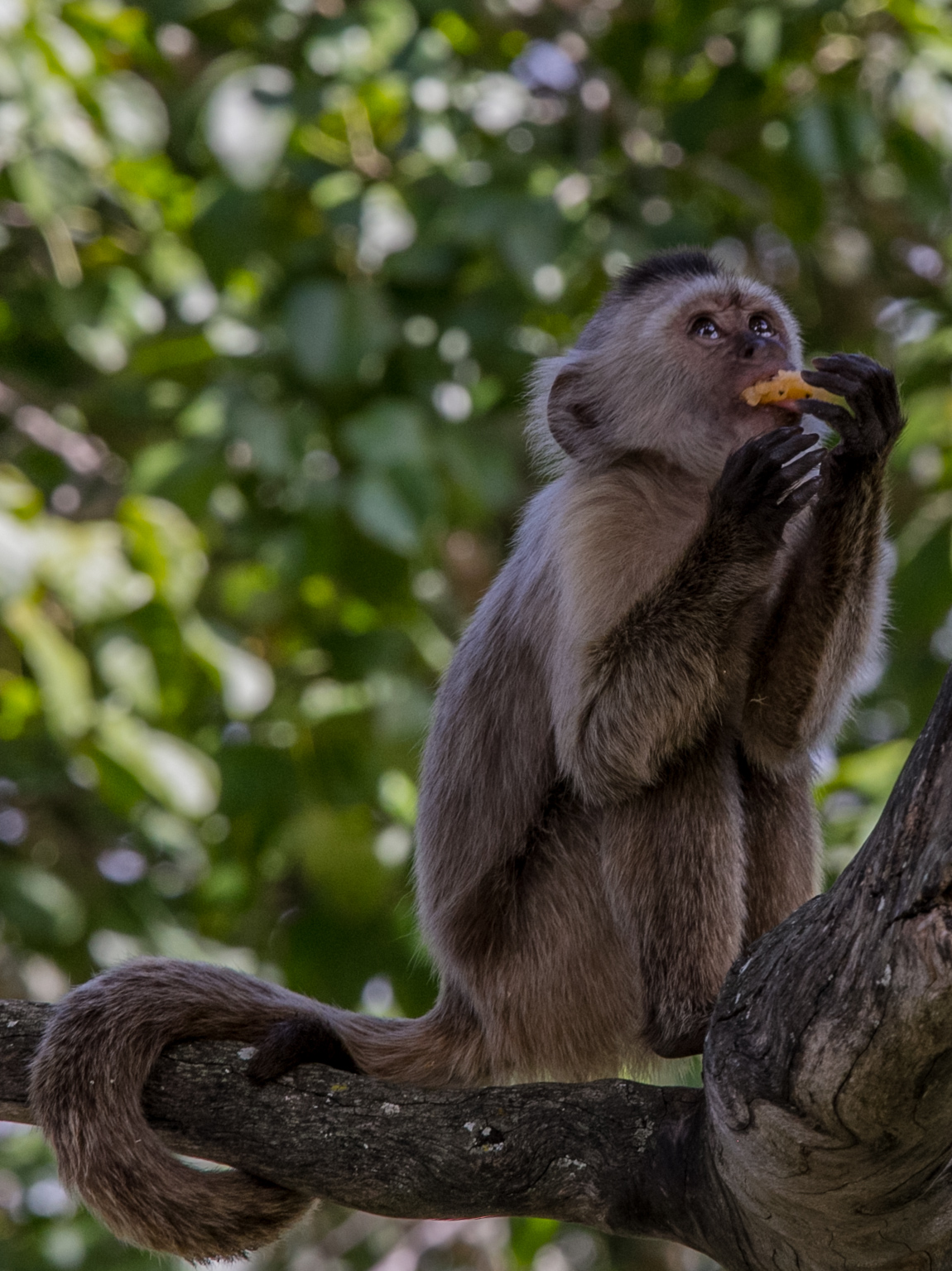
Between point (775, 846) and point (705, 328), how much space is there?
1814 millimetres

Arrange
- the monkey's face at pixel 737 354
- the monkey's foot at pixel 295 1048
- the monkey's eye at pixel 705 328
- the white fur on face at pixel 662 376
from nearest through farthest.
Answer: the monkey's foot at pixel 295 1048, the monkey's face at pixel 737 354, the white fur on face at pixel 662 376, the monkey's eye at pixel 705 328

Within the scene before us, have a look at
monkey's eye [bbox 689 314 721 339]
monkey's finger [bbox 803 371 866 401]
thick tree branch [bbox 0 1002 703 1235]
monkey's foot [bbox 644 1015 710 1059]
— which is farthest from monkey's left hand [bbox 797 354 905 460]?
thick tree branch [bbox 0 1002 703 1235]

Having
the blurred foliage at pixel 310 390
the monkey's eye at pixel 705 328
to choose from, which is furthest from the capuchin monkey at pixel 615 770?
the blurred foliage at pixel 310 390

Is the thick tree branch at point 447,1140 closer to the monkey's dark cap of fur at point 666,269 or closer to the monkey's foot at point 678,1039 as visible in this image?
Answer: the monkey's foot at point 678,1039

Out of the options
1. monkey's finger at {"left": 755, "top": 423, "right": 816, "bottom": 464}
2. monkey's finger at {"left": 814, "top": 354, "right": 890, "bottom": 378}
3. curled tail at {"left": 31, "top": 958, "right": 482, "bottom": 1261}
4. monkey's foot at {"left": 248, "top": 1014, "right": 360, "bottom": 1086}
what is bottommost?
curled tail at {"left": 31, "top": 958, "right": 482, "bottom": 1261}

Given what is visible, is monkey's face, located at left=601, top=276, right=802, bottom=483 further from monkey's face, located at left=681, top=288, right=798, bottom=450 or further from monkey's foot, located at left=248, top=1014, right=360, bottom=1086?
monkey's foot, located at left=248, top=1014, right=360, bottom=1086

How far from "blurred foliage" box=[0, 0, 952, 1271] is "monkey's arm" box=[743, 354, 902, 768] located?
122cm

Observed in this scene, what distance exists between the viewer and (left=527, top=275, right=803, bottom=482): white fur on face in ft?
16.5

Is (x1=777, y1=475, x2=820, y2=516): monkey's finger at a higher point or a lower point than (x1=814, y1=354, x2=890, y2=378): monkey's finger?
lower

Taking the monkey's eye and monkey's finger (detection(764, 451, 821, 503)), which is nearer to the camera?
monkey's finger (detection(764, 451, 821, 503))

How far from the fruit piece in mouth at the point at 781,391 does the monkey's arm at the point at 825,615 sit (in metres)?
0.21

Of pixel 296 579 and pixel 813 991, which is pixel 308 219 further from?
pixel 813 991

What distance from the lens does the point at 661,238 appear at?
24.1 feet

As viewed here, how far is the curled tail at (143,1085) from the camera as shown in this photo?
156 inches
